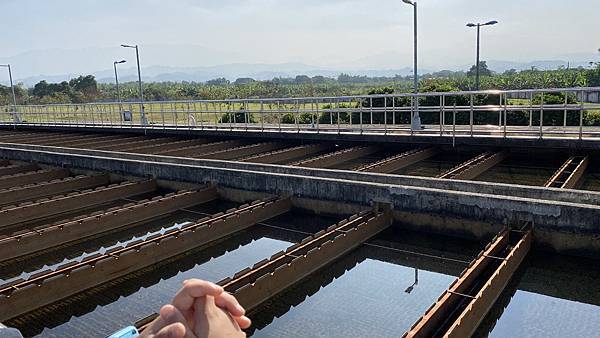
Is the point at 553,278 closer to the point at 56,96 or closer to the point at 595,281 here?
the point at 595,281

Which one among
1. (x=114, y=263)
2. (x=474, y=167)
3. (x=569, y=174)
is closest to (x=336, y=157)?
(x=474, y=167)

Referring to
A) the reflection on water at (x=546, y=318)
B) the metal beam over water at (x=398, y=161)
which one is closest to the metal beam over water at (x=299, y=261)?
the reflection on water at (x=546, y=318)

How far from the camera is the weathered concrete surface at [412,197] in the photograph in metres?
6.54

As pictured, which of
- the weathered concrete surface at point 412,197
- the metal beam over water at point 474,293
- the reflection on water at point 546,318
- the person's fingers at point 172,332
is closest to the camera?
the person's fingers at point 172,332

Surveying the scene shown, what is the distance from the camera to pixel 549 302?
18.0ft

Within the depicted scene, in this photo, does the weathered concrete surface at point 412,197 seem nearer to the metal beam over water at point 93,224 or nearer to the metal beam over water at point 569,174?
the metal beam over water at point 93,224

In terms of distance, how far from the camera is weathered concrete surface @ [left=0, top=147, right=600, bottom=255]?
21.4 ft

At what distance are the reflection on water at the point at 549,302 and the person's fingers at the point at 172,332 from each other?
3.97m

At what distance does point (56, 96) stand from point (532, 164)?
73.6 meters

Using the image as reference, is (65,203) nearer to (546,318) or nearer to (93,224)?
(93,224)

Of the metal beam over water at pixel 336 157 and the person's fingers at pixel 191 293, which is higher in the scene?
the person's fingers at pixel 191 293

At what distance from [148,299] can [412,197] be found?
13.4 feet

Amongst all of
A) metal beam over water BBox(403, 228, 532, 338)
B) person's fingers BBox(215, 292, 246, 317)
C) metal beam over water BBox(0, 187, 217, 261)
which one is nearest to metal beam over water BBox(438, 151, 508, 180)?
metal beam over water BBox(403, 228, 532, 338)

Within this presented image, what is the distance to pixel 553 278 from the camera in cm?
605
